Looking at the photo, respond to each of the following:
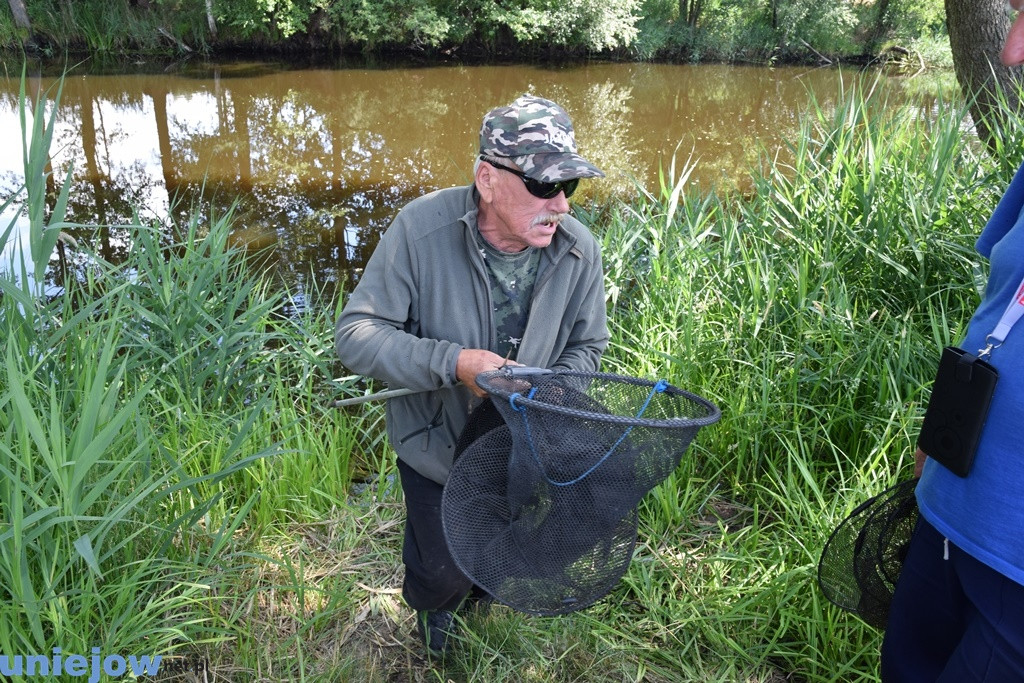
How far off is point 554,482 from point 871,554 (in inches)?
30.0

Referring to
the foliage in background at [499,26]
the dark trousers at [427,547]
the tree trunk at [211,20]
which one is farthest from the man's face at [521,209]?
the tree trunk at [211,20]

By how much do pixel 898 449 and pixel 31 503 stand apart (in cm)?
257

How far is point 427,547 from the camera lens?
2.09 meters

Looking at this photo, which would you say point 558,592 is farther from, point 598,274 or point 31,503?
point 31,503

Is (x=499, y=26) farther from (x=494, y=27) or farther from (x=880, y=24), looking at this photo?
(x=880, y=24)

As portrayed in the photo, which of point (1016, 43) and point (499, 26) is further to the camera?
point (499, 26)

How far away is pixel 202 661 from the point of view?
2.10m

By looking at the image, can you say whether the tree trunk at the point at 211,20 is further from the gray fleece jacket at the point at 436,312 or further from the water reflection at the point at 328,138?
the gray fleece jacket at the point at 436,312

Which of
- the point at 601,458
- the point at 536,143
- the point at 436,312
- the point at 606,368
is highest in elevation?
the point at 536,143

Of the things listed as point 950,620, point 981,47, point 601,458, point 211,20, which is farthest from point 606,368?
point 211,20

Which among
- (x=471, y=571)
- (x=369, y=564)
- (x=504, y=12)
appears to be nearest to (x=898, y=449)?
(x=471, y=571)

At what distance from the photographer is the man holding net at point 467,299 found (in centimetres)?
187

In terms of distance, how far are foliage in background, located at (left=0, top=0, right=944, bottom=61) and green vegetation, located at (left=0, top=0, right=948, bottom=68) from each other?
0.03 meters

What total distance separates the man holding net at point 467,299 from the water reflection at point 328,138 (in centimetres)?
279
